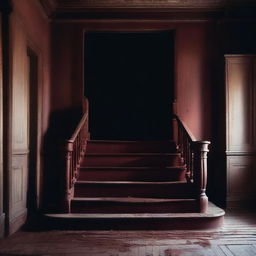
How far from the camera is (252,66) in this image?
597cm

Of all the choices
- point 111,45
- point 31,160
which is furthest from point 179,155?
point 111,45

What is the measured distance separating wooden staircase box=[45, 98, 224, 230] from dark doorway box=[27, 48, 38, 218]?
637mm

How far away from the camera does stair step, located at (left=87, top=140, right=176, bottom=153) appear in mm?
6262

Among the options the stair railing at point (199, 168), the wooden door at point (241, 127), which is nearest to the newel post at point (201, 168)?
the stair railing at point (199, 168)

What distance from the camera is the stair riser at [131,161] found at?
5865 millimetres

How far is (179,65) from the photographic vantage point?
654 centimetres

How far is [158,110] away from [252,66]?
2647 mm

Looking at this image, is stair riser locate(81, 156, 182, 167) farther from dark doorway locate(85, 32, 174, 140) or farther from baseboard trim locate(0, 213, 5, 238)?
dark doorway locate(85, 32, 174, 140)

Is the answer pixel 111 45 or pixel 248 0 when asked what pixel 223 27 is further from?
pixel 111 45

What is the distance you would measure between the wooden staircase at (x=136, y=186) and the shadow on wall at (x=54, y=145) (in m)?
0.41

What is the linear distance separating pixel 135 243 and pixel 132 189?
1239 mm

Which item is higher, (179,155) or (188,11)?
(188,11)

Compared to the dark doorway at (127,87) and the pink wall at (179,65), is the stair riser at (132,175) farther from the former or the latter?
the dark doorway at (127,87)

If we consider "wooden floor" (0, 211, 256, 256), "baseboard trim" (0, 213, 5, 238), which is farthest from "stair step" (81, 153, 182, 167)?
"baseboard trim" (0, 213, 5, 238)
